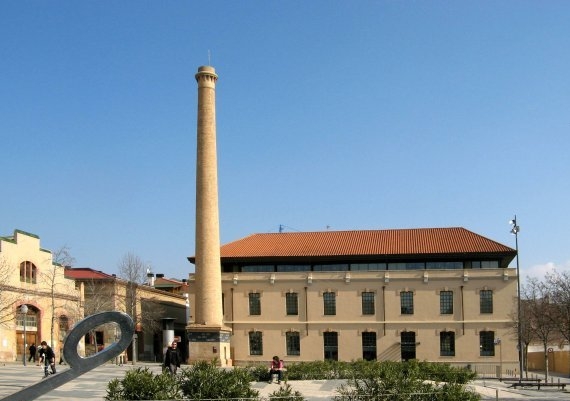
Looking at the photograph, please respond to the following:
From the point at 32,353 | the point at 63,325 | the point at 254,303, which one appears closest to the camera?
the point at 32,353

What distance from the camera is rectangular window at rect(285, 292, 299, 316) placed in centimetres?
5794

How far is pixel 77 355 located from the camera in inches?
558

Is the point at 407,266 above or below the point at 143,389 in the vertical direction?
above

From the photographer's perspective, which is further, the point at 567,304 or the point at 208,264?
the point at 208,264

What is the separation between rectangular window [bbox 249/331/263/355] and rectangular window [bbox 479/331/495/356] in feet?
52.6

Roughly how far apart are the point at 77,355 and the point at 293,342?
4438cm

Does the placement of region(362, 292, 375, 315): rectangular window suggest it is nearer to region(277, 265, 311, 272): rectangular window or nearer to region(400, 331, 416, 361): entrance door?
region(400, 331, 416, 361): entrance door

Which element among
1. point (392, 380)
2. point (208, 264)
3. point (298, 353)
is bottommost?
point (298, 353)

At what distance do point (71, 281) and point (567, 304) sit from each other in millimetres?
32578

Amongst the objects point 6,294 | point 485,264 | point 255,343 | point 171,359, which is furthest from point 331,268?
point 171,359

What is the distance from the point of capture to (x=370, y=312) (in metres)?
57.2

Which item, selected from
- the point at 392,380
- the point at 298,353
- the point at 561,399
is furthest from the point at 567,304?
the point at 392,380

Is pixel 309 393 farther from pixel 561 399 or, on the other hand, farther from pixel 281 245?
pixel 281 245

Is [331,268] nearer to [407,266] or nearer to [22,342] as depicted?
[407,266]
